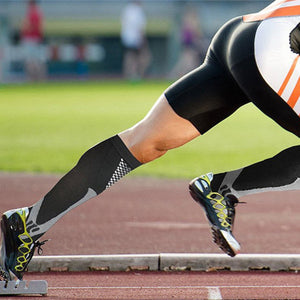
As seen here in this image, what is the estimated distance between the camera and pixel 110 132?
1620 centimetres

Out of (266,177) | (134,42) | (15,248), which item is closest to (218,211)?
(266,177)

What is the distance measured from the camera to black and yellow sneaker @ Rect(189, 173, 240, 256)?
503 centimetres

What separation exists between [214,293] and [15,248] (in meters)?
1.15

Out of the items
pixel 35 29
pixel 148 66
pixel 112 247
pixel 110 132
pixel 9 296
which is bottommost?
pixel 148 66

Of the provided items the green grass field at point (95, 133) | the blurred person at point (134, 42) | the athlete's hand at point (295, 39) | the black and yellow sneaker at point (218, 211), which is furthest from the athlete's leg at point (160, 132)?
the blurred person at point (134, 42)

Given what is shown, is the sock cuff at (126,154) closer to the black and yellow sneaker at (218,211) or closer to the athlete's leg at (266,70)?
the black and yellow sneaker at (218,211)

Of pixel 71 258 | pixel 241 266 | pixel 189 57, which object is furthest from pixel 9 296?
pixel 189 57

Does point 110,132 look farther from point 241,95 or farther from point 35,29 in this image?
point 35,29

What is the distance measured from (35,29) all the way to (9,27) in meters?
4.25

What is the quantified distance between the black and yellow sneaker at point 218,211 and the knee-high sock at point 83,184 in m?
0.37

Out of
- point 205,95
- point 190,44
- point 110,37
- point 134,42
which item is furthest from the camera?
point 110,37

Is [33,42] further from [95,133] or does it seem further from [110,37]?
[95,133]

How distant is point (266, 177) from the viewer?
5172 mm

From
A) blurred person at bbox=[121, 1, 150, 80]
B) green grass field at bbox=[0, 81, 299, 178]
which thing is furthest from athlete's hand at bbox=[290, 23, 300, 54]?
blurred person at bbox=[121, 1, 150, 80]
